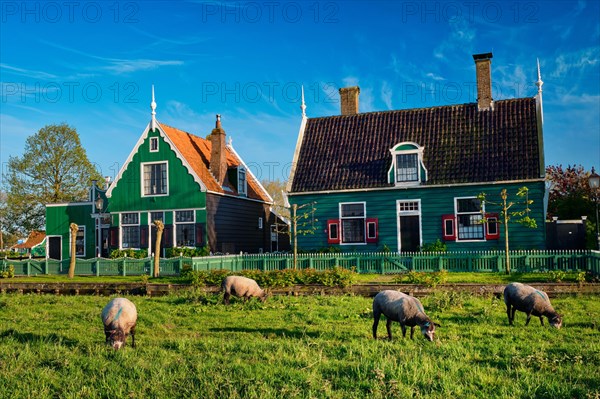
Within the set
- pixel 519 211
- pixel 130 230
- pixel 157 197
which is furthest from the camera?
pixel 130 230

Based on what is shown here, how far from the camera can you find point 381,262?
2498cm

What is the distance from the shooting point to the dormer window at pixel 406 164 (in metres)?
29.4

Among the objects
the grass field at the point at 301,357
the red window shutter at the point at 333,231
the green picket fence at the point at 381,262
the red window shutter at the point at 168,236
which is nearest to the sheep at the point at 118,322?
the grass field at the point at 301,357

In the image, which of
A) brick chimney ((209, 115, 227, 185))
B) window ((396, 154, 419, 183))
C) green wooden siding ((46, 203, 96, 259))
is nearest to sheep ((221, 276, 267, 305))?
window ((396, 154, 419, 183))

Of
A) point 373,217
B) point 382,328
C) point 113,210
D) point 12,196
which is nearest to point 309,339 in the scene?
point 382,328

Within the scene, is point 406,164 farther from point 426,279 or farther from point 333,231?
point 426,279

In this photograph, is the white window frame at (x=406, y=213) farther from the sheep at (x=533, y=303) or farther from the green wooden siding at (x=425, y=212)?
the sheep at (x=533, y=303)

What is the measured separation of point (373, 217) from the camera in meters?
29.8

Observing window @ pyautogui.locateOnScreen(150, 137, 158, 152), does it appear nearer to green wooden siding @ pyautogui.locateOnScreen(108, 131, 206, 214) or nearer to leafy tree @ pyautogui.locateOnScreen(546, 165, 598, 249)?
green wooden siding @ pyautogui.locateOnScreen(108, 131, 206, 214)

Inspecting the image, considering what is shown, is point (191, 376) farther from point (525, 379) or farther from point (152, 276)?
point (152, 276)

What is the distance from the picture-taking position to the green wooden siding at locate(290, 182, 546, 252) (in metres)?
27.4

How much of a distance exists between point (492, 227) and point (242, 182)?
639 inches

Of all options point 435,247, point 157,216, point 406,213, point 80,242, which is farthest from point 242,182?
point 435,247

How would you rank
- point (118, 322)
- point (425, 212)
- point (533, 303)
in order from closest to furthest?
point (118, 322)
point (533, 303)
point (425, 212)
